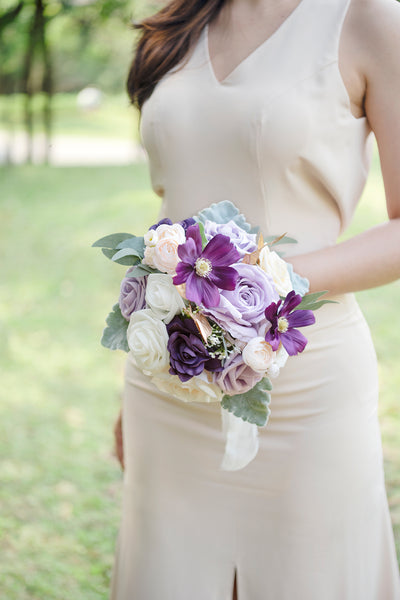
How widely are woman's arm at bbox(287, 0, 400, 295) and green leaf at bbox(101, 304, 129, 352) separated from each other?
42cm

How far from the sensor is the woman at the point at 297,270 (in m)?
1.51

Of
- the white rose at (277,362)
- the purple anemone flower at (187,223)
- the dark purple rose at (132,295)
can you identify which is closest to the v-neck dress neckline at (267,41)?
the purple anemone flower at (187,223)

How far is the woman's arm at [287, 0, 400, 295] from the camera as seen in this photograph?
143 cm

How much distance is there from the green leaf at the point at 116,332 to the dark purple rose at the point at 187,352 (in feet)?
0.49

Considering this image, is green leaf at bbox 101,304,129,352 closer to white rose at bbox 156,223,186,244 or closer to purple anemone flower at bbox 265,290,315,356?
white rose at bbox 156,223,186,244

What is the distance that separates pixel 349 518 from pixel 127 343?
2.48ft

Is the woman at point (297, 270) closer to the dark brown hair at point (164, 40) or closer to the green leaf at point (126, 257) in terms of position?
the dark brown hair at point (164, 40)

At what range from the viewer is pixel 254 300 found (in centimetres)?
A: 115

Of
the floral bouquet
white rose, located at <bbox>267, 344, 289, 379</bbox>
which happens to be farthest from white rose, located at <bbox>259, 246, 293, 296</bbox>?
white rose, located at <bbox>267, 344, 289, 379</bbox>

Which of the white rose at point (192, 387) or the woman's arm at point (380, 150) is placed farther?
the woman's arm at point (380, 150)

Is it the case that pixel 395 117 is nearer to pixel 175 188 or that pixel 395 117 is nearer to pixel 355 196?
pixel 355 196

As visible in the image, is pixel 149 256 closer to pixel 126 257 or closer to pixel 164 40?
pixel 126 257

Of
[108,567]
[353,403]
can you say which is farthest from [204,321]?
[108,567]

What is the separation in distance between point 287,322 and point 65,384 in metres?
4.27
